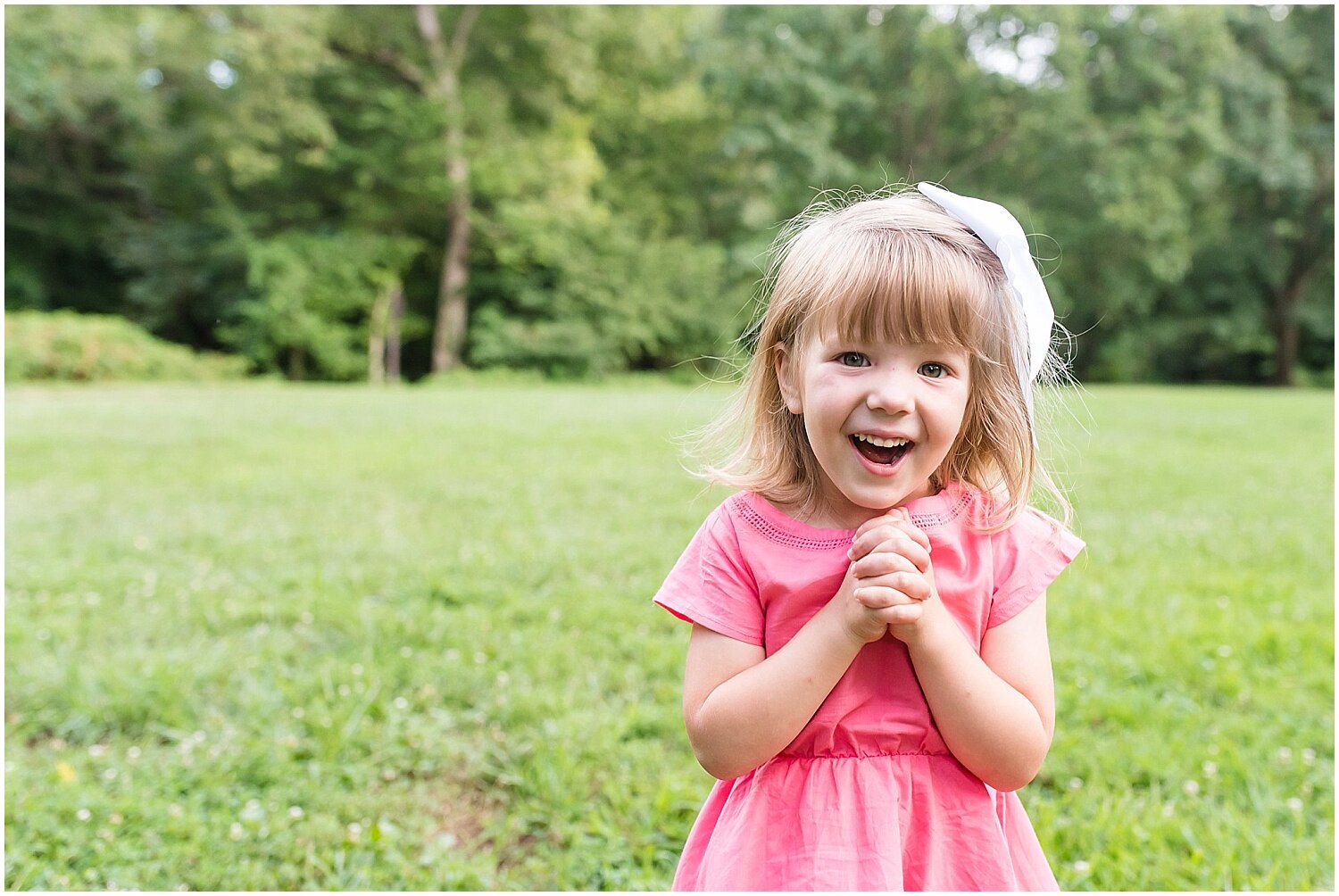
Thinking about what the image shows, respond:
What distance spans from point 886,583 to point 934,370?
0.27m

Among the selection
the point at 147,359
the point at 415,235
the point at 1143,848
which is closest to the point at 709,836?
the point at 1143,848

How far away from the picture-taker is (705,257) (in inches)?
966

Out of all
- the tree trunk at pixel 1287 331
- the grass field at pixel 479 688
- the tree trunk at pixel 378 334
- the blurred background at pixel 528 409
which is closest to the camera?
the grass field at pixel 479 688

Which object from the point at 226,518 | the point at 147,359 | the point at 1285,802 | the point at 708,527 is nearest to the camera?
the point at 708,527

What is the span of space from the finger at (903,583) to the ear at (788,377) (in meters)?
0.26

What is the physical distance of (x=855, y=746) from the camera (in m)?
1.32

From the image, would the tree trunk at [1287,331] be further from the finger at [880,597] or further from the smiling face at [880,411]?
the finger at [880,597]

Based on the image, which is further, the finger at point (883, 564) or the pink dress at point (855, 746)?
the pink dress at point (855, 746)

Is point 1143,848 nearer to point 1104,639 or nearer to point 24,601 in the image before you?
point 1104,639

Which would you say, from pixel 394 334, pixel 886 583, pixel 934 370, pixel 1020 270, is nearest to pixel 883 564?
pixel 886 583

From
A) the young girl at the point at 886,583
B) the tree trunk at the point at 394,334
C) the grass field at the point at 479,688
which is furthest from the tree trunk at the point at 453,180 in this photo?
the young girl at the point at 886,583

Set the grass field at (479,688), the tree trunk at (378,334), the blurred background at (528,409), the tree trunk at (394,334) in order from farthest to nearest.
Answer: the tree trunk at (394,334), the tree trunk at (378,334), the blurred background at (528,409), the grass field at (479,688)

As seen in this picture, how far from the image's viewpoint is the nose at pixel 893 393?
47.6 inches

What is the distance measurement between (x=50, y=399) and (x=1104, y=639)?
12.8 meters
